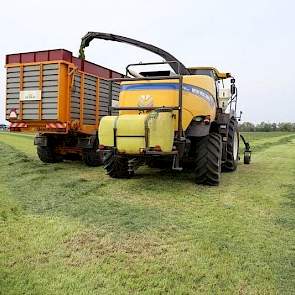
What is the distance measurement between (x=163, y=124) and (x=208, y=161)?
1.30m

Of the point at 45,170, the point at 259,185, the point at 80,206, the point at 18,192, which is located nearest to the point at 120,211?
the point at 80,206

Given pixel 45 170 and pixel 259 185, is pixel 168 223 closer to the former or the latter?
pixel 259 185

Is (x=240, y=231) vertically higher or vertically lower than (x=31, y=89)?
lower

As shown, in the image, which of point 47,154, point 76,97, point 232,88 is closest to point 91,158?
point 47,154

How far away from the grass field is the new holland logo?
1417 millimetres

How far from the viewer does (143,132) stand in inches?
265

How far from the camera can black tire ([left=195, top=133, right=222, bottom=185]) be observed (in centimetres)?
750

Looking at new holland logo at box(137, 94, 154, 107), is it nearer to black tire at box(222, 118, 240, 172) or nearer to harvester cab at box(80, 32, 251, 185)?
harvester cab at box(80, 32, 251, 185)

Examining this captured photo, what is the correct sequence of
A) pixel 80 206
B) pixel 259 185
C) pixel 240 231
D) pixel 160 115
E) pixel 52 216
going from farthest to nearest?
pixel 259 185
pixel 160 115
pixel 80 206
pixel 52 216
pixel 240 231

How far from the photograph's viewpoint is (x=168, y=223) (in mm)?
4965

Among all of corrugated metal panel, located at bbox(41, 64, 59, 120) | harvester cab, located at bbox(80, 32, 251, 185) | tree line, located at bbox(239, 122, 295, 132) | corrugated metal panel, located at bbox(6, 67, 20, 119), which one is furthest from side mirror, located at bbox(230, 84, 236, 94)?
tree line, located at bbox(239, 122, 295, 132)

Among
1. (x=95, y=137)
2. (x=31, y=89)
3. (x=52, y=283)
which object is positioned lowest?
(x=52, y=283)

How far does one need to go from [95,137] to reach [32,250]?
21.7ft

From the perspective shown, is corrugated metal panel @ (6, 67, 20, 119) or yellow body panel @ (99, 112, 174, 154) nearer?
yellow body panel @ (99, 112, 174, 154)
